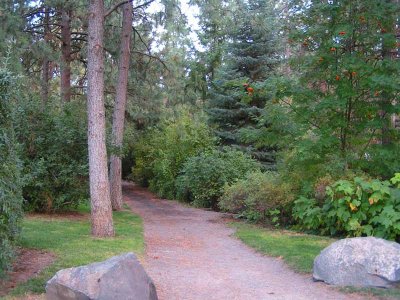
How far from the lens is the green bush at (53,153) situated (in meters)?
14.0

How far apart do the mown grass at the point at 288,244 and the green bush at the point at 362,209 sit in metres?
0.56

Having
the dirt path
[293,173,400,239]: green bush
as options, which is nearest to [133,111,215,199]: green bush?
the dirt path

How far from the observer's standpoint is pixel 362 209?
985 centimetres

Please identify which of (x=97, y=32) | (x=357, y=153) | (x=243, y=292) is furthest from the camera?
(x=357, y=153)

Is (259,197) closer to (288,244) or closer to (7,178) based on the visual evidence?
(288,244)

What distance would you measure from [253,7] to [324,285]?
18545mm

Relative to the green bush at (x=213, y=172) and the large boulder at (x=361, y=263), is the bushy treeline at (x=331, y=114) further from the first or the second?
the green bush at (x=213, y=172)

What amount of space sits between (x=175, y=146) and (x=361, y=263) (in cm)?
1863

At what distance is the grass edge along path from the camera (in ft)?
20.9

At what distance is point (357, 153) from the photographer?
1227cm

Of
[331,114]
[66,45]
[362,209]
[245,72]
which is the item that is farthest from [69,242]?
[245,72]

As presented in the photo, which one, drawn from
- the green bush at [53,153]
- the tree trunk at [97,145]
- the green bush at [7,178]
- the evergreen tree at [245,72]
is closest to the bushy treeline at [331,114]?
the tree trunk at [97,145]

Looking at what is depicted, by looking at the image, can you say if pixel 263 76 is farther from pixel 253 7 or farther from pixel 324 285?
pixel 324 285

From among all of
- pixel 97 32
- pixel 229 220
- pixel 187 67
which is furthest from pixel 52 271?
pixel 187 67
